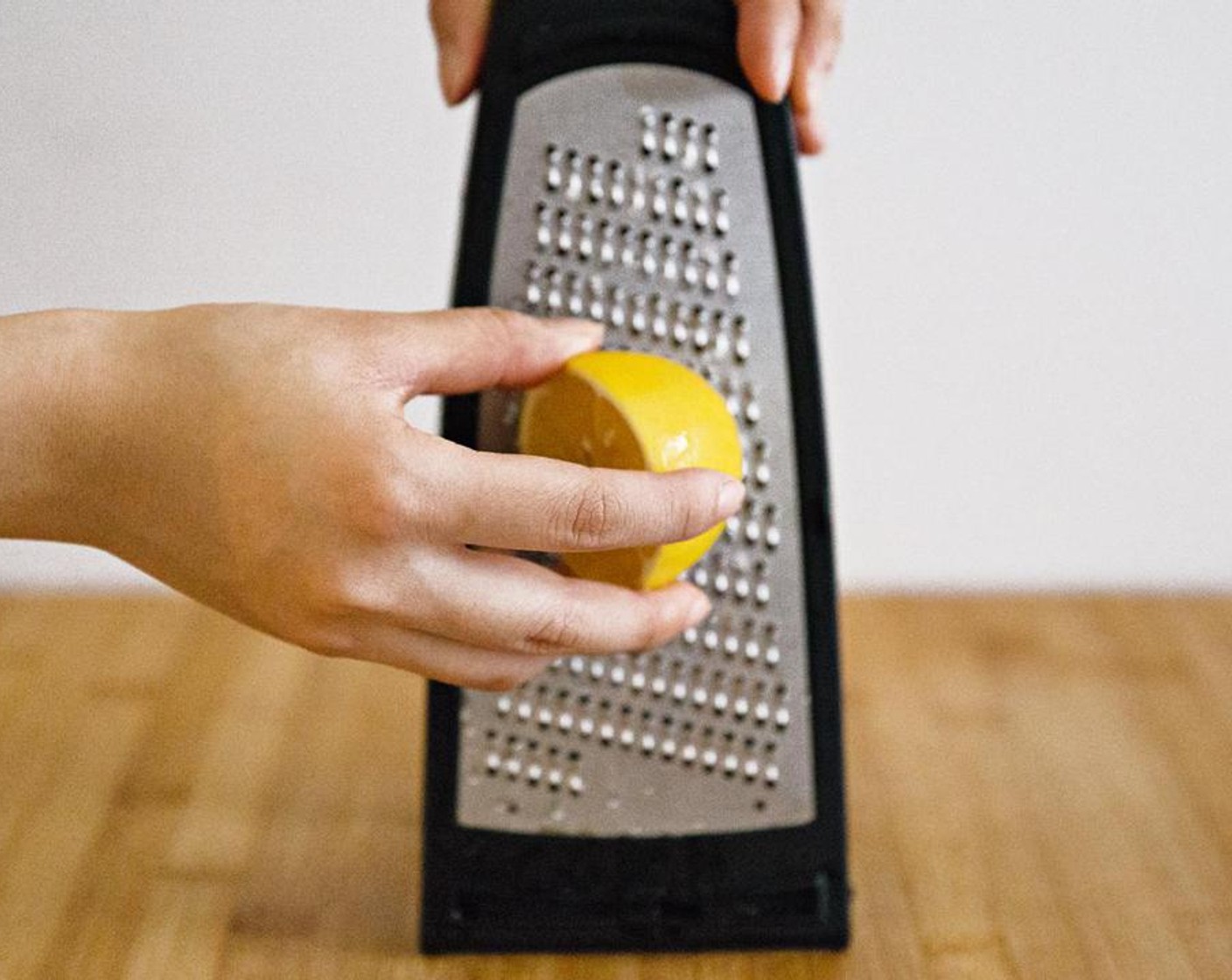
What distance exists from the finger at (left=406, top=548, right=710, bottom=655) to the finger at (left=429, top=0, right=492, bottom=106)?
214 mm

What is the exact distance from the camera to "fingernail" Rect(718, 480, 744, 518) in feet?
2.14

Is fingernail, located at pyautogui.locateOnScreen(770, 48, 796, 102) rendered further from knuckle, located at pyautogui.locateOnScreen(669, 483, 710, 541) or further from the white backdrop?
the white backdrop

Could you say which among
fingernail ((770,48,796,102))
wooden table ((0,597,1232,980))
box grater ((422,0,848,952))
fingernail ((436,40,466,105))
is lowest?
wooden table ((0,597,1232,980))

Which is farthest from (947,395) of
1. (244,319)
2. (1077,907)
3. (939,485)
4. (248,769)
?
(244,319)

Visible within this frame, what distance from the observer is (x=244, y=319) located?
25.0 inches

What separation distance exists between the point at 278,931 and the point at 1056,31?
723 millimetres

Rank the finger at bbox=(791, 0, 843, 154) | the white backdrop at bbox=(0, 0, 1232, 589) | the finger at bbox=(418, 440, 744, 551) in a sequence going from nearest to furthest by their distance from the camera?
the finger at bbox=(418, 440, 744, 551), the finger at bbox=(791, 0, 843, 154), the white backdrop at bbox=(0, 0, 1232, 589)

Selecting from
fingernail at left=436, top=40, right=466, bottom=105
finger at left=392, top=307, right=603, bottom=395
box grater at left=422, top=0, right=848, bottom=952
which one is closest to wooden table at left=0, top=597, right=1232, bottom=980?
box grater at left=422, top=0, right=848, bottom=952

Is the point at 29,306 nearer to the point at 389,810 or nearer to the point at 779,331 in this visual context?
the point at 389,810

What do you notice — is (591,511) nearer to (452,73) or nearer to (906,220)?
(452,73)

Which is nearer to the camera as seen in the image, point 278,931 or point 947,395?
point 278,931

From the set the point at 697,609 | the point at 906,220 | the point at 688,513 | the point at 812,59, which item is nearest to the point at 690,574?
the point at 697,609

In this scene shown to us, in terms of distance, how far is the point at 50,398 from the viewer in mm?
642

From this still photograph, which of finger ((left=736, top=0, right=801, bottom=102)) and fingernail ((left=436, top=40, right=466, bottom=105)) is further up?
finger ((left=736, top=0, right=801, bottom=102))
